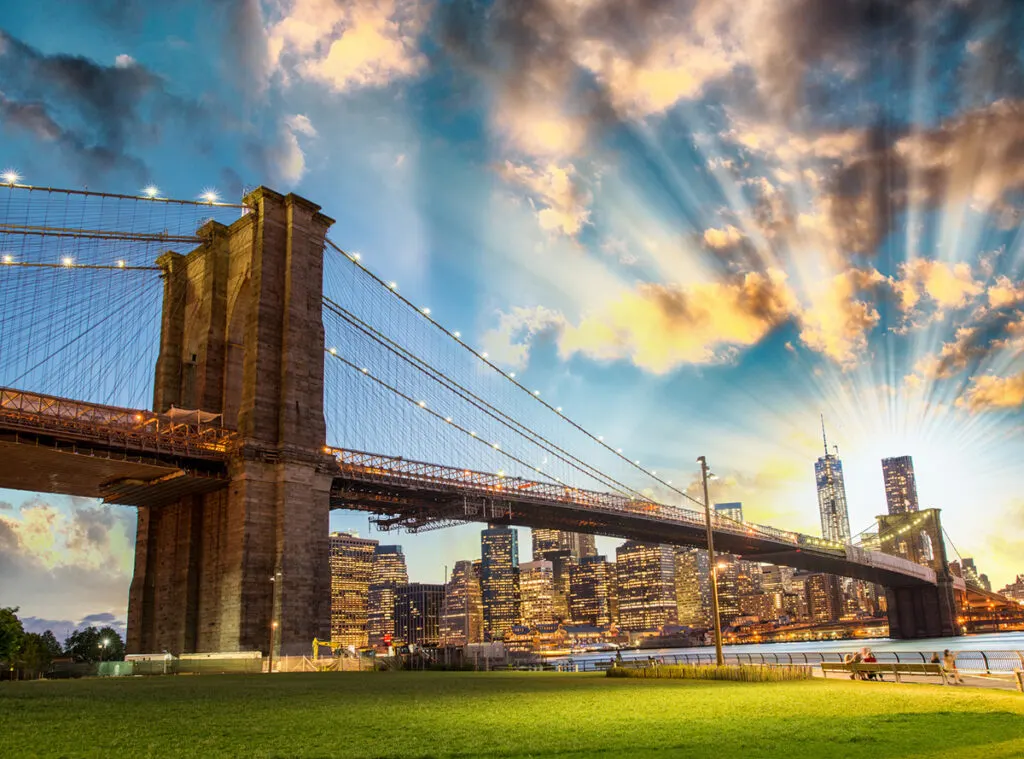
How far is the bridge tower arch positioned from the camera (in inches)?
1759

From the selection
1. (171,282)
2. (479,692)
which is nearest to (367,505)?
(171,282)

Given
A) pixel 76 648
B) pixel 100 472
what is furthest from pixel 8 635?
pixel 76 648

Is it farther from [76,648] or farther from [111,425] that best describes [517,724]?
[76,648]

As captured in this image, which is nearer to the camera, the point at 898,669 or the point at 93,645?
the point at 898,669

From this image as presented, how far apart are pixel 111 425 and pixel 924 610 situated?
138 m

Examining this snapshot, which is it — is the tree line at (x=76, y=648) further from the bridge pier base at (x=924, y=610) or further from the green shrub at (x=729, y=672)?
the bridge pier base at (x=924, y=610)

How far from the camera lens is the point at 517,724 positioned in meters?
13.9

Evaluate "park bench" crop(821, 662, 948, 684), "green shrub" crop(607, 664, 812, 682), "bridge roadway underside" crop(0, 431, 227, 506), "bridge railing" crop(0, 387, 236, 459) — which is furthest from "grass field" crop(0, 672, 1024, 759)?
"bridge roadway underside" crop(0, 431, 227, 506)

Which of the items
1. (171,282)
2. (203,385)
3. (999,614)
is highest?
(171,282)

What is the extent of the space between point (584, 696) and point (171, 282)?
159 feet

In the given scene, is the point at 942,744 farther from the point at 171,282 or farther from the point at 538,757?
the point at 171,282

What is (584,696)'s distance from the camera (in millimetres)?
20672

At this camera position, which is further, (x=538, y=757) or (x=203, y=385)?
(x=203, y=385)

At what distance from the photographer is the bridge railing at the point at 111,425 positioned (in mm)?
39781
